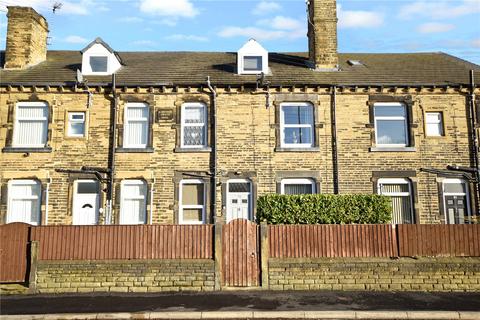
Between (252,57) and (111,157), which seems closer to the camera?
(111,157)

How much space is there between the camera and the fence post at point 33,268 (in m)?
11.3

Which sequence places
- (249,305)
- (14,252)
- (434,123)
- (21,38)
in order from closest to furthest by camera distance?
1. (249,305)
2. (14,252)
3. (434,123)
4. (21,38)

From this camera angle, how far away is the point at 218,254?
11.5 m

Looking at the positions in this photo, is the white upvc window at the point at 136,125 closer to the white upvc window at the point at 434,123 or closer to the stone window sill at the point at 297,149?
the stone window sill at the point at 297,149

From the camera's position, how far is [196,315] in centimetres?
897

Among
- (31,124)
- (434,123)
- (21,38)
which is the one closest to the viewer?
(31,124)

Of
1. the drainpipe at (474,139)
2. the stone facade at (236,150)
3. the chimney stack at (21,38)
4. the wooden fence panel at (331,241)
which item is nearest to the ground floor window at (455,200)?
the drainpipe at (474,139)

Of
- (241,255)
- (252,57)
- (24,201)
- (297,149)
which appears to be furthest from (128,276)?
(252,57)

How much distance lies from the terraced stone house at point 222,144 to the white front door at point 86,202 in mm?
41

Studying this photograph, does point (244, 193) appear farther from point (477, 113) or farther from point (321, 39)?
point (477, 113)

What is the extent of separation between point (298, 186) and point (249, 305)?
7.89 metres

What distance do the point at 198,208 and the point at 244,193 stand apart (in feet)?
6.55

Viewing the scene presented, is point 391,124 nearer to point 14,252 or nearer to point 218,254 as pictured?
point 218,254

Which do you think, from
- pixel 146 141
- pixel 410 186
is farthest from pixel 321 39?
pixel 146 141
